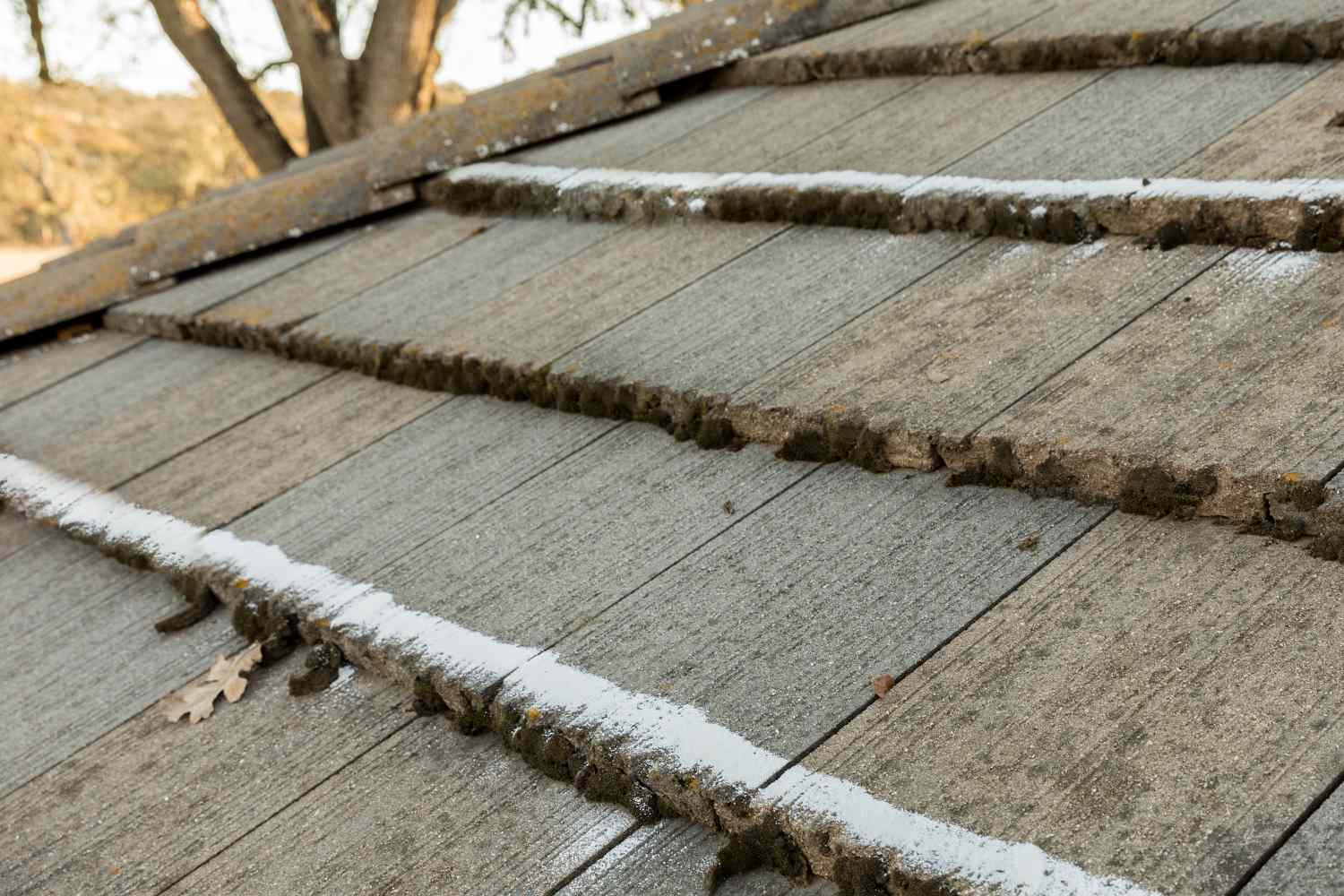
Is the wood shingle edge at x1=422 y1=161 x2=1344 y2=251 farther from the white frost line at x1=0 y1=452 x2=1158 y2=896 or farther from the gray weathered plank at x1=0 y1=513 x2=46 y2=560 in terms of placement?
the gray weathered plank at x1=0 y1=513 x2=46 y2=560

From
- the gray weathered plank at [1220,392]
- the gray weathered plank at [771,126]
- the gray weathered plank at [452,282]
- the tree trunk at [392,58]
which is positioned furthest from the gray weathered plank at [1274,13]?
the tree trunk at [392,58]

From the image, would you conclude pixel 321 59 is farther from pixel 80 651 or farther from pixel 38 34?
pixel 80 651

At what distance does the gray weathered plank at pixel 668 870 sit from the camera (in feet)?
4.91

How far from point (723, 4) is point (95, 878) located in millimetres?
3573

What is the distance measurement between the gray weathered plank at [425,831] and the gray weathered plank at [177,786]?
0.05 m

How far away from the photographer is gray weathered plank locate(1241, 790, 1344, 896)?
121 centimetres

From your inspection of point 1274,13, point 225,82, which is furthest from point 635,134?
point 225,82

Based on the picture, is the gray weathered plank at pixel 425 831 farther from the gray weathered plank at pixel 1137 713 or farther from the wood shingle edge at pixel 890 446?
the wood shingle edge at pixel 890 446

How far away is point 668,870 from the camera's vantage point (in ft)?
5.14

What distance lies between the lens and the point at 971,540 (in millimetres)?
1836

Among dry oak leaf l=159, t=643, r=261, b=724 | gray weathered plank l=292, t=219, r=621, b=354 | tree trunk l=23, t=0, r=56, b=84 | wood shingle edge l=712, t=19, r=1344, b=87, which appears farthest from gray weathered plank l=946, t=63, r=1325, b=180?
tree trunk l=23, t=0, r=56, b=84

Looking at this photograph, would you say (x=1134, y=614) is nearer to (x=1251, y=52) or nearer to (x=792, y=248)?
(x=792, y=248)

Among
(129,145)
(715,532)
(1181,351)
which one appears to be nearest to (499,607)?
(715,532)

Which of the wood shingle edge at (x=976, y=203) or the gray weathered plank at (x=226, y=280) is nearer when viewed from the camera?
the wood shingle edge at (x=976, y=203)
